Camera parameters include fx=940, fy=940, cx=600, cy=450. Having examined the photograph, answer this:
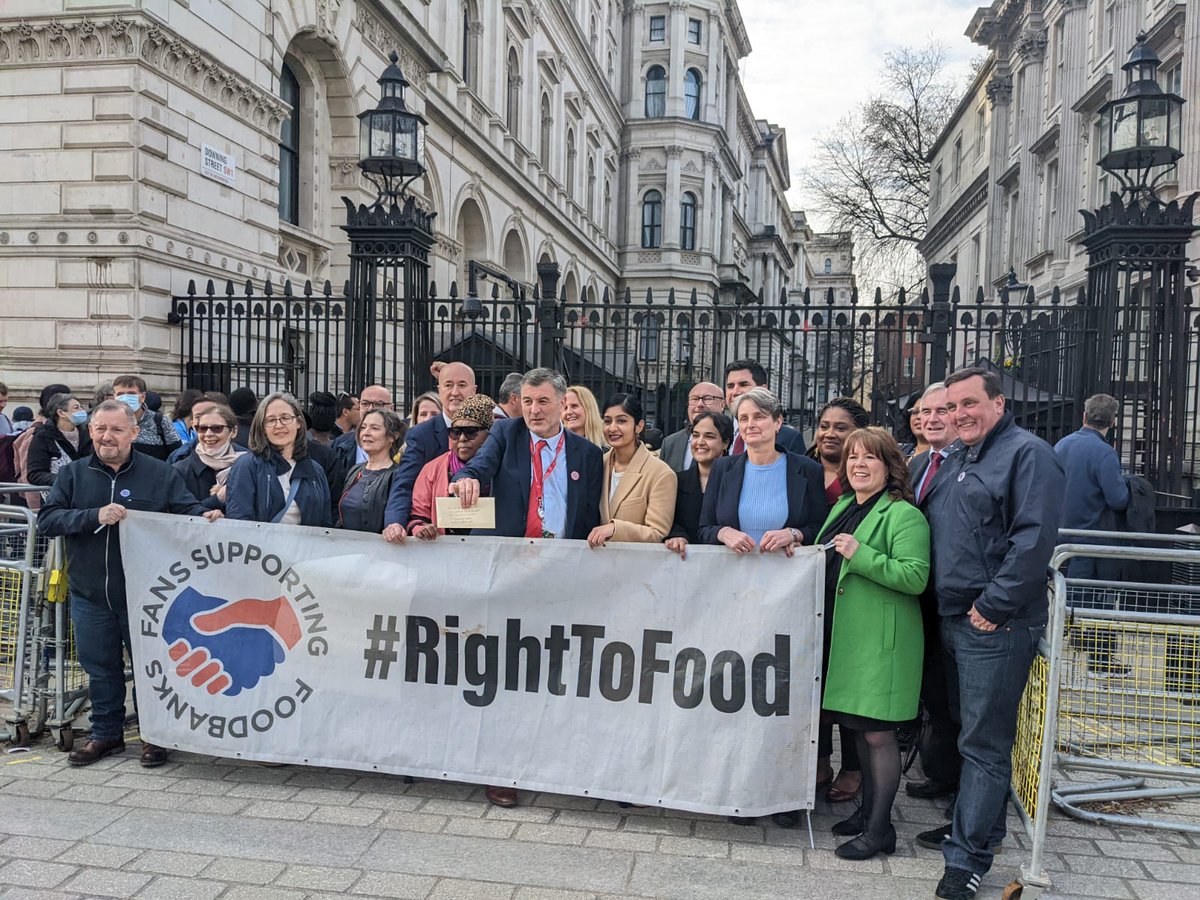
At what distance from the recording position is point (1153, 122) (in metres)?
8.77

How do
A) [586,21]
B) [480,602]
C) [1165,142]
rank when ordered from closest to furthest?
[480,602]
[1165,142]
[586,21]

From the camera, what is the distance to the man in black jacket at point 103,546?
16.3ft

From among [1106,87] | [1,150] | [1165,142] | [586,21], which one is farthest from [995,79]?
[1,150]

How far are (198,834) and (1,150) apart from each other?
993cm

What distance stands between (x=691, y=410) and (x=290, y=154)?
12967 millimetres

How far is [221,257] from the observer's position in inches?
492

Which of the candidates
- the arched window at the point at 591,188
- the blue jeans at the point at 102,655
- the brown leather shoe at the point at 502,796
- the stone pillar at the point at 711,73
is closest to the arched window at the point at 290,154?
the blue jeans at the point at 102,655

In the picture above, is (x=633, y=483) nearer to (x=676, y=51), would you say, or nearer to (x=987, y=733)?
(x=987, y=733)

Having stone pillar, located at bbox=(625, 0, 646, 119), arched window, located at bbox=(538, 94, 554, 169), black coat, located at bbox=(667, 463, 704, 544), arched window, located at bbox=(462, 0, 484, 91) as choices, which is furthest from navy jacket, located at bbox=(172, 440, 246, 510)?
stone pillar, located at bbox=(625, 0, 646, 119)

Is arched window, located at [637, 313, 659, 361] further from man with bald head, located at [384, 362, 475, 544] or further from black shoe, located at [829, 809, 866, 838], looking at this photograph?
black shoe, located at [829, 809, 866, 838]

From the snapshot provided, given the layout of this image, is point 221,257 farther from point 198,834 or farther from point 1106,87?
point 1106,87

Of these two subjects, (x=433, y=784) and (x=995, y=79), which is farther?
(x=995, y=79)

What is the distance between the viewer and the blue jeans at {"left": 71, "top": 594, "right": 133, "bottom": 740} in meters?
5.10

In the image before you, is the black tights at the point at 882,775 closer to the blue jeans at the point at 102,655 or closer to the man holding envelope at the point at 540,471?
the man holding envelope at the point at 540,471
